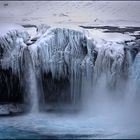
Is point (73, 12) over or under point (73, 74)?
over

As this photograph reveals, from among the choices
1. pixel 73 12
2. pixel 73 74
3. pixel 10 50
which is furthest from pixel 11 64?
pixel 73 12

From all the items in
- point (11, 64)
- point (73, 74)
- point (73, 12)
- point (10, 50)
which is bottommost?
point (73, 74)

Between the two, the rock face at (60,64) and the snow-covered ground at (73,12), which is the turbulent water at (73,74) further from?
the snow-covered ground at (73,12)

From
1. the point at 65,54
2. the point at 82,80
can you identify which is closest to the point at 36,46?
the point at 65,54

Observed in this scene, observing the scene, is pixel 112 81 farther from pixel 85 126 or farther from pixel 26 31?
pixel 26 31

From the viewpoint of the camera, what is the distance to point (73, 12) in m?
12.8

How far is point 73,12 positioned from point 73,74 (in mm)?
3776

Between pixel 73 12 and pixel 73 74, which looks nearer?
pixel 73 74

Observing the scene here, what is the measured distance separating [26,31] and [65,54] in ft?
3.80

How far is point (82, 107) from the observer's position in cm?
957

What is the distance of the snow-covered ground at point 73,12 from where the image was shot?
11.8 meters

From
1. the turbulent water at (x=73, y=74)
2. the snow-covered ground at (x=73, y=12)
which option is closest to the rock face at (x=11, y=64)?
the turbulent water at (x=73, y=74)

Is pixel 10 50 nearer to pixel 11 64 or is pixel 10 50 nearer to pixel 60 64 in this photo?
pixel 11 64

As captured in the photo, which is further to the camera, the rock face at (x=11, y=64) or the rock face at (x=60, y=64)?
the rock face at (x=11, y=64)
